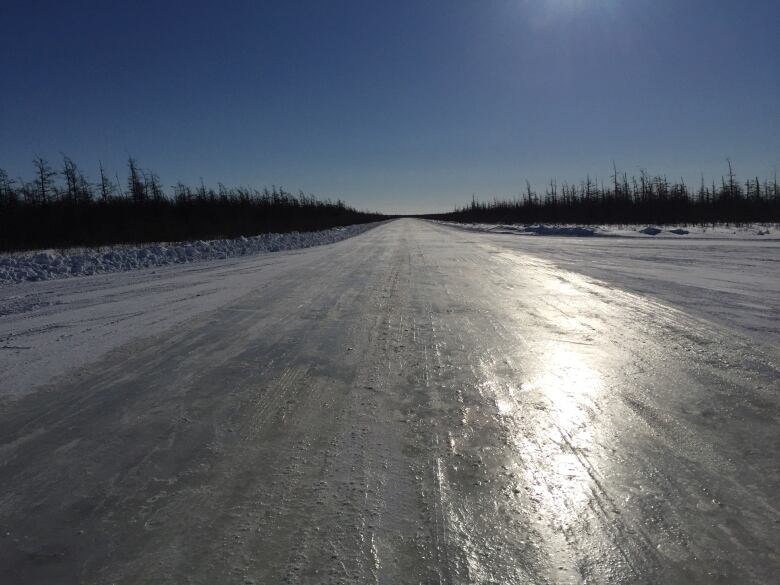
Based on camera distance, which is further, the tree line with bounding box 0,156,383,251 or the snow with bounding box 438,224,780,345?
the tree line with bounding box 0,156,383,251

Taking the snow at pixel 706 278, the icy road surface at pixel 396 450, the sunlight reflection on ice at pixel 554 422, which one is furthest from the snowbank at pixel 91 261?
the sunlight reflection on ice at pixel 554 422

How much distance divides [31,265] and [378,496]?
13.2 m

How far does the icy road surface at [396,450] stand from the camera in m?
1.68

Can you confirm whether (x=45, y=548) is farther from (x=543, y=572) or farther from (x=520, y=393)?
(x=520, y=393)

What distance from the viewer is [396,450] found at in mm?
2426

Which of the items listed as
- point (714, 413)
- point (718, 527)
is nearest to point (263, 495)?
point (718, 527)

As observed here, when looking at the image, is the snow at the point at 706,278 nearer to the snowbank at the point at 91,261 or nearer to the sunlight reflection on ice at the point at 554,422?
the sunlight reflection on ice at the point at 554,422

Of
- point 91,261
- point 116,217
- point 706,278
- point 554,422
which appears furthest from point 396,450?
point 116,217

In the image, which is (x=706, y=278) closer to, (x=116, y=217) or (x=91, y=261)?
(x=91, y=261)

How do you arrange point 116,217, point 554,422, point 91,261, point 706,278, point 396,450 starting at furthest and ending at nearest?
1. point 116,217
2. point 91,261
3. point 706,278
4. point 554,422
5. point 396,450

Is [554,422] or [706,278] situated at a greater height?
[706,278]

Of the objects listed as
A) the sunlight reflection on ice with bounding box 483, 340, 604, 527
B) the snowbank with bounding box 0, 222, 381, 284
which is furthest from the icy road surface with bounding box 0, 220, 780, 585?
the snowbank with bounding box 0, 222, 381, 284

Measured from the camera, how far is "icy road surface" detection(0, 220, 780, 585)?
1678 millimetres

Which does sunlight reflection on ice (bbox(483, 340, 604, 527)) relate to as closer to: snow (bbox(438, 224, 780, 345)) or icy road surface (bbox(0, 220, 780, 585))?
icy road surface (bbox(0, 220, 780, 585))
